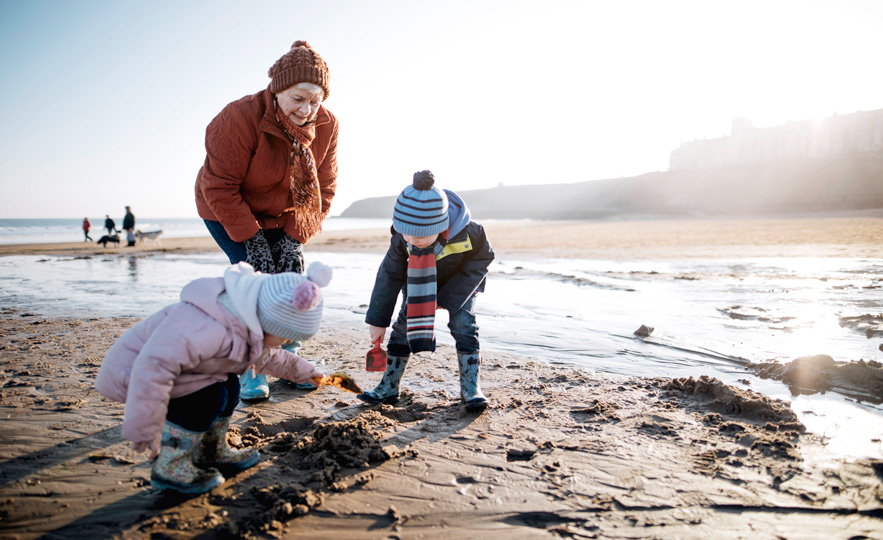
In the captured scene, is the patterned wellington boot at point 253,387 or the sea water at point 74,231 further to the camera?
the sea water at point 74,231

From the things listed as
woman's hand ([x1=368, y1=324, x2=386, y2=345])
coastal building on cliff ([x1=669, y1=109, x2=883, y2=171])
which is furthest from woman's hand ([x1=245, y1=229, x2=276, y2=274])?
coastal building on cliff ([x1=669, y1=109, x2=883, y2=171])

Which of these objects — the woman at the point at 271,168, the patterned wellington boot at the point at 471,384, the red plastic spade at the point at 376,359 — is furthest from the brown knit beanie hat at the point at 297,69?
the patterned wellington boot at the point at 471,384

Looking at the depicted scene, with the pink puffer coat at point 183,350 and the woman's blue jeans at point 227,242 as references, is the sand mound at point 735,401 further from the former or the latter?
the woman's blue jeans at point 227,242

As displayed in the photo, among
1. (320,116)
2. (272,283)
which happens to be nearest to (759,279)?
(320,116)

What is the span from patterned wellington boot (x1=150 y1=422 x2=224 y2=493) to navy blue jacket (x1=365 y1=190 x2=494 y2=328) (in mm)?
1155

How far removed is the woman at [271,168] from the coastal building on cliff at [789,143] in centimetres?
6610

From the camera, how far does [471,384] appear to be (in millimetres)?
2896

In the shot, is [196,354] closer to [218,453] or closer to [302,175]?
[218,453]

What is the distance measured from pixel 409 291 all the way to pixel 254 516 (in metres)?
1.36

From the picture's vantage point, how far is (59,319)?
17.2 feet

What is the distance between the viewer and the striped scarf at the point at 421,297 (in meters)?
2.79

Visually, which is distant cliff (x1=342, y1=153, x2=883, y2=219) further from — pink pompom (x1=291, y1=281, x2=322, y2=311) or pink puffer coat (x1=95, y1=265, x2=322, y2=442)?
pink puffer coat (x1=95, y1=265, x2=322, y2=442)

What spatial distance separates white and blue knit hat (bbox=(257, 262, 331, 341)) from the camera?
179cm

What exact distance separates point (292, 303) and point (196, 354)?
1.22 feet
